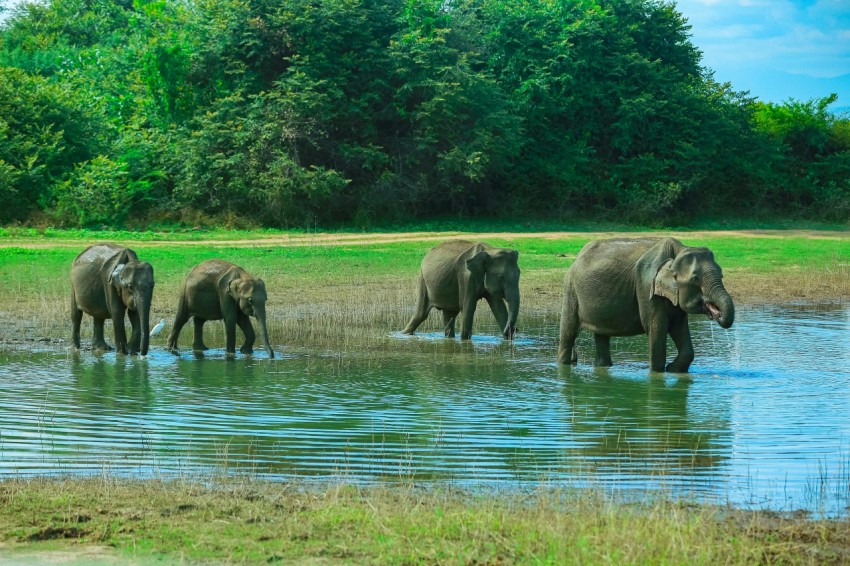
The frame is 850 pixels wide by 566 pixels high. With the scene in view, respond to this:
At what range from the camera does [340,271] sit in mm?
27500

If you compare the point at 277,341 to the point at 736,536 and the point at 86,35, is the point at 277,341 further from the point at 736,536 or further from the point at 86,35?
the point at 86,35

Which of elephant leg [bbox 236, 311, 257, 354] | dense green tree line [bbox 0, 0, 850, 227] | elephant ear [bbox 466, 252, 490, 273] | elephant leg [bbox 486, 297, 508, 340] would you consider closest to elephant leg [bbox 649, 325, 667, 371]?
elephant leg [bbox 486, 297, 508, 340]

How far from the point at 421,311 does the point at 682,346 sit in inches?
229

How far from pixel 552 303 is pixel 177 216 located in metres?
21.3

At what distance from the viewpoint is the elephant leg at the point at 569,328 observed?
15.7 meters

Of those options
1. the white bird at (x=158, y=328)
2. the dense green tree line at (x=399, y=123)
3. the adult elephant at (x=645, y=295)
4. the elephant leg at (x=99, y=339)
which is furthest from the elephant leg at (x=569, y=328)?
the dense green tree line at (x=399, y=123)

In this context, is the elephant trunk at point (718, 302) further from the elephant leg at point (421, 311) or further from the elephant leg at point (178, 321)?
the elephant leg at point (178, 321)

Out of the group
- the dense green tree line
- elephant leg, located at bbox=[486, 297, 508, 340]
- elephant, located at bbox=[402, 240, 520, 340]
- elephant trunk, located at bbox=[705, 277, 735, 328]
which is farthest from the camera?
the dense green tree line

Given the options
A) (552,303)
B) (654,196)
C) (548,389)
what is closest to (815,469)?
(548,389)

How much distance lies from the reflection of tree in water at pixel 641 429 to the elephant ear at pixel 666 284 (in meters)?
1.08

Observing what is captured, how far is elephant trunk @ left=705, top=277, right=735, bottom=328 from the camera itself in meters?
13.5

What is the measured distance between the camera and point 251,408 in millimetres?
12266

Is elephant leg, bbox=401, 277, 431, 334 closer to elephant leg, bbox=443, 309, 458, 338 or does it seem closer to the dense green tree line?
elephant leg, bbox=443, 309, 458, 338

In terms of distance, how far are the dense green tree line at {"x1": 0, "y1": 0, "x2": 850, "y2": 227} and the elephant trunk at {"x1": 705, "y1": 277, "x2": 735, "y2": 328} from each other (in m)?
A: 27.9
